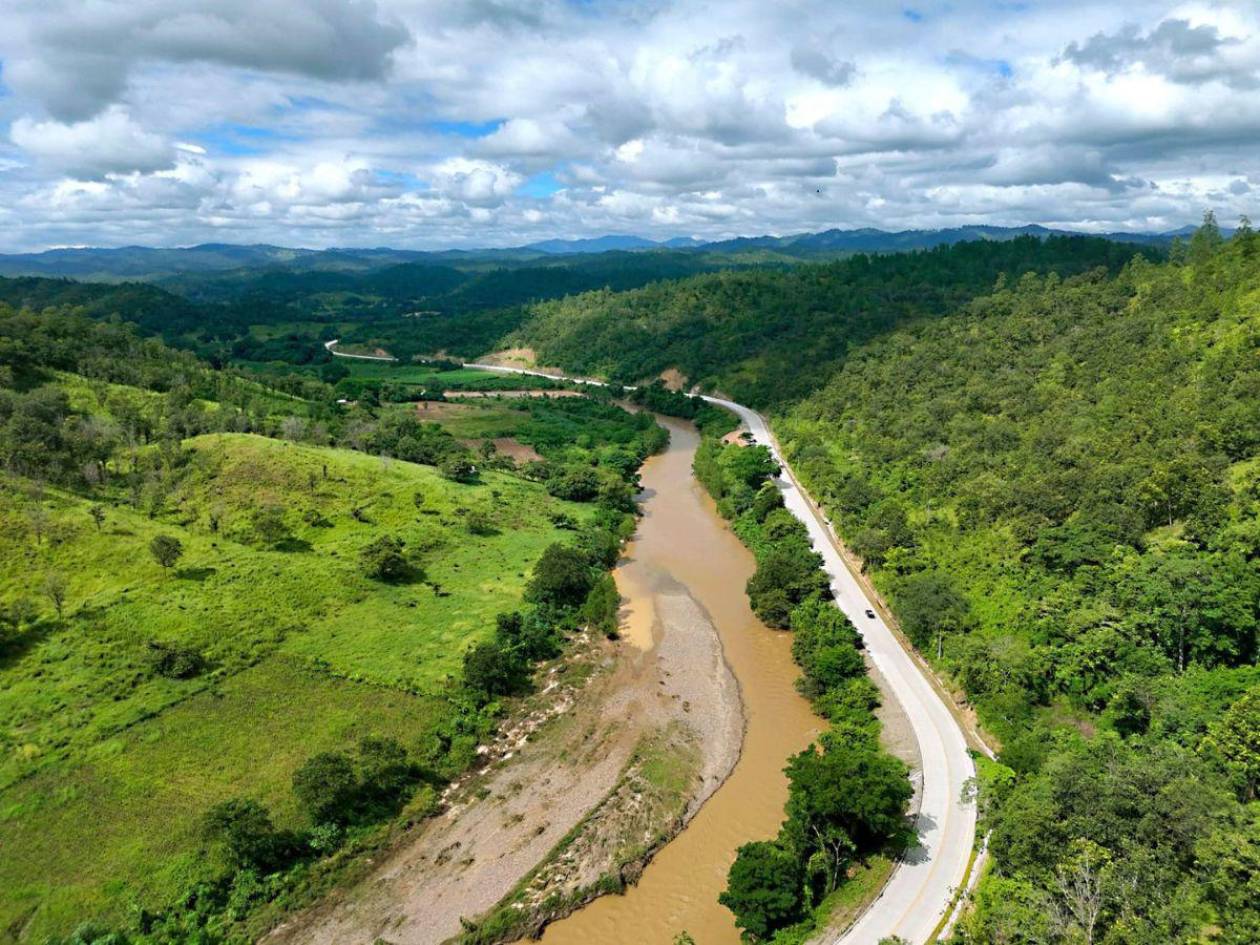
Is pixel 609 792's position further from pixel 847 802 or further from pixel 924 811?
pixel 924 811

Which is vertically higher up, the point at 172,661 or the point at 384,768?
the point at 172,661

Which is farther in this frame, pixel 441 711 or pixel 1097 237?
pixel 1097 237

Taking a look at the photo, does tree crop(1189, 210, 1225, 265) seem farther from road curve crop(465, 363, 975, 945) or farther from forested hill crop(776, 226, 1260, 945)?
road curve crop(465, 363, 975, 945)

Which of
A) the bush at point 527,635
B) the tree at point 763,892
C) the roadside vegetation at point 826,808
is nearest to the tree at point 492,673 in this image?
the bush at point 527,635

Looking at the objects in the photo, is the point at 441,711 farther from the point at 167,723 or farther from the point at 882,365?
the point at 882,365

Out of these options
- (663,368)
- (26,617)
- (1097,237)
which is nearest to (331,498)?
(26,617)

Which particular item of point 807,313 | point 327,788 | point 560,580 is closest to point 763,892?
point 327,788

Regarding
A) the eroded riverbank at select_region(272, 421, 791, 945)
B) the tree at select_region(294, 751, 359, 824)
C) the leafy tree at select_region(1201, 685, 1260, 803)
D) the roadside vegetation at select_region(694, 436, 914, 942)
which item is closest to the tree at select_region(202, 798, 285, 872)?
the tree at select_region(294, 751, 359, 824)
